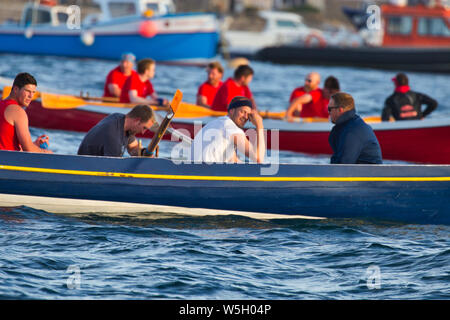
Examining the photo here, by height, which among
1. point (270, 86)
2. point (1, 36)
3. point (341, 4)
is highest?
point (341, 4)

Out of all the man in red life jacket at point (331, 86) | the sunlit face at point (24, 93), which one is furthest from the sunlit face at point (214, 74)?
the sunlit face at point (24, 93)

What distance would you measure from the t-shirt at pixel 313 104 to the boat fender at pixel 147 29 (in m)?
15.6

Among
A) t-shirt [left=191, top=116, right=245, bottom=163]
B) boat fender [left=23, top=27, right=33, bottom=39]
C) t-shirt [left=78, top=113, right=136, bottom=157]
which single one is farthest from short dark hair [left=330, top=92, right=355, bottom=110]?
boat fender [left=23, top=27, right=33, bottom=39]

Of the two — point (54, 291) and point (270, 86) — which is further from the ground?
point (270, 86)

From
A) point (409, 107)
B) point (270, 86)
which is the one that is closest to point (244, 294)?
point (409, 107)

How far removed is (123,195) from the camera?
302 inches

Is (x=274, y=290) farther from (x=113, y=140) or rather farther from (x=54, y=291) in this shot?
(x=113, y=140)

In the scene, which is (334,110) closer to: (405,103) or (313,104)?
(405,103)

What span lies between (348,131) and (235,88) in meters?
4.54

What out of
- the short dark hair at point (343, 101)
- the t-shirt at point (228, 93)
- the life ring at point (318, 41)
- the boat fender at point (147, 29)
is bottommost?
the short dark hair at point (343, 101)

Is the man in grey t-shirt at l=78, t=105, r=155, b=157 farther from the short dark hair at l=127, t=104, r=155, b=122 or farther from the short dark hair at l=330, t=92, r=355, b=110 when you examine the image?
the short dark hair at l=330, t=92, r=355, b=110

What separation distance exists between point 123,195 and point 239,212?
1161mm

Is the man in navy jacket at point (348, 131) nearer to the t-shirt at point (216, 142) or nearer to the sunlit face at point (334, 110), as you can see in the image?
the sunlit face at point (334, 110)

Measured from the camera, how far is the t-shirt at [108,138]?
7695 mm
